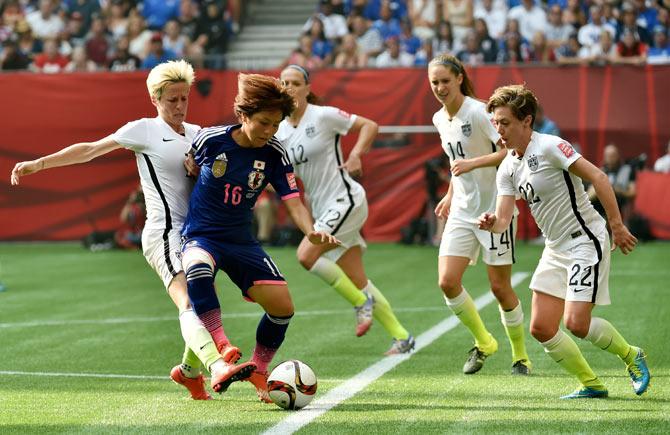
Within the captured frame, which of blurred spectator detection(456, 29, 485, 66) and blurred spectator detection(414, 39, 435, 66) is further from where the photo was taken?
blurred spectator detection(414, 39, 435, 66)

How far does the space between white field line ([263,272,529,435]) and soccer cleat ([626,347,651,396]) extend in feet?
5.83

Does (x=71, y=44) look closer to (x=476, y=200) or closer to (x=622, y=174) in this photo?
(x=622, y=174)

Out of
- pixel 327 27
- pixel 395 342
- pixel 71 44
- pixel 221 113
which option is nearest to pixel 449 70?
Answer: pixel 395 342

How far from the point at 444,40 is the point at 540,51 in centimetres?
180

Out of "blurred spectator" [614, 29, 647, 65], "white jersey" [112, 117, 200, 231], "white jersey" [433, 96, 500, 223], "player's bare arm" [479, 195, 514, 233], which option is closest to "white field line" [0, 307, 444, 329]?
"white jersey" [433, 96, 500, 223]

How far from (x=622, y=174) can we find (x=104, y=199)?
9.30 m

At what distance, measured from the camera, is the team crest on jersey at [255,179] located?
7.97 meters

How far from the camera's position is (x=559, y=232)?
819 cm

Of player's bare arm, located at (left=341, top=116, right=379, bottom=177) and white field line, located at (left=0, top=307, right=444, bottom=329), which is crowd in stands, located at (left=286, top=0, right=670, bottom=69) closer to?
white field line, located at (left=0, top=307, right=444, bottom=329)

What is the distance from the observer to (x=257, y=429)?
7105 millimetres

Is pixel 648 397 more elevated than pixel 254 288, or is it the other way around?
pixel 254 288

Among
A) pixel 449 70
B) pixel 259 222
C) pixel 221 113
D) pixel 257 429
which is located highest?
pixel 449 70

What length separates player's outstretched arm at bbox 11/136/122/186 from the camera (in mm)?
8016

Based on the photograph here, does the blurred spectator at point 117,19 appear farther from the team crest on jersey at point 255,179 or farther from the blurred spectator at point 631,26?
the team crest on jersey at point 255,179
